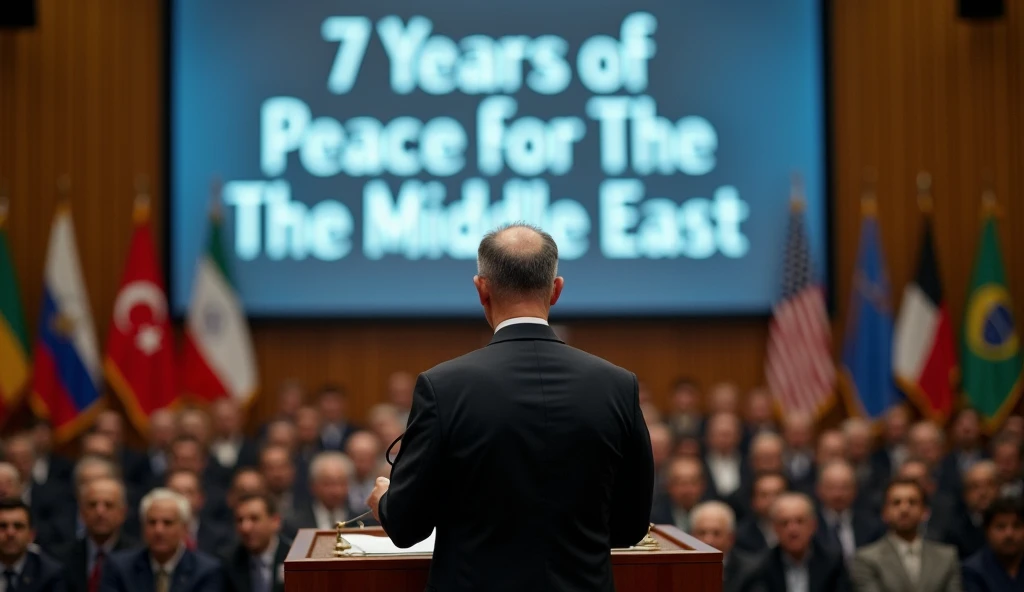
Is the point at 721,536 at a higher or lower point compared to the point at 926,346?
lower

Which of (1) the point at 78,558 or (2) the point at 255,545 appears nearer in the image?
(2) the point at 255,545

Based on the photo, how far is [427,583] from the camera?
235 cm

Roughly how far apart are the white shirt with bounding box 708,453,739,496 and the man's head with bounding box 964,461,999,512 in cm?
176

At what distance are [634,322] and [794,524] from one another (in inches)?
192

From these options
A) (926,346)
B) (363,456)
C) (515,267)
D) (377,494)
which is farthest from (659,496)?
(515,267)

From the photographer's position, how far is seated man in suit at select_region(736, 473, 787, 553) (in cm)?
661

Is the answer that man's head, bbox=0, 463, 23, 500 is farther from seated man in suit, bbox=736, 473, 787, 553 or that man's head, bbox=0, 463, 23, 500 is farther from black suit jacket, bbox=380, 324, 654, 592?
black suit jacket, bbox=380, 324, 654, 592

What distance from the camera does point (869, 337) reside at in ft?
33.4

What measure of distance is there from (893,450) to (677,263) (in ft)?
7.19

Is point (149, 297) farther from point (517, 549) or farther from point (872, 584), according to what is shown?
point (517, 549)

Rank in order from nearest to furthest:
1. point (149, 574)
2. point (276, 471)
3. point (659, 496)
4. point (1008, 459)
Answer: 1. point (149, 574)
2. point (659, 496)
3. point (276, 471)
4. point (1008, 459)

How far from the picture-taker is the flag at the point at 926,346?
10086 mm

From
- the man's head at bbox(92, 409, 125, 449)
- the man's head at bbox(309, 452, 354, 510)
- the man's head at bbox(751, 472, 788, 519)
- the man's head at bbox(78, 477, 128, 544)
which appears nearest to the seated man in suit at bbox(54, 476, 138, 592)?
the man's head at bbox(78, 477, 128, 544)

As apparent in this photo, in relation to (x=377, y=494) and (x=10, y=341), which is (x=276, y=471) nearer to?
(x=10, y=341)
